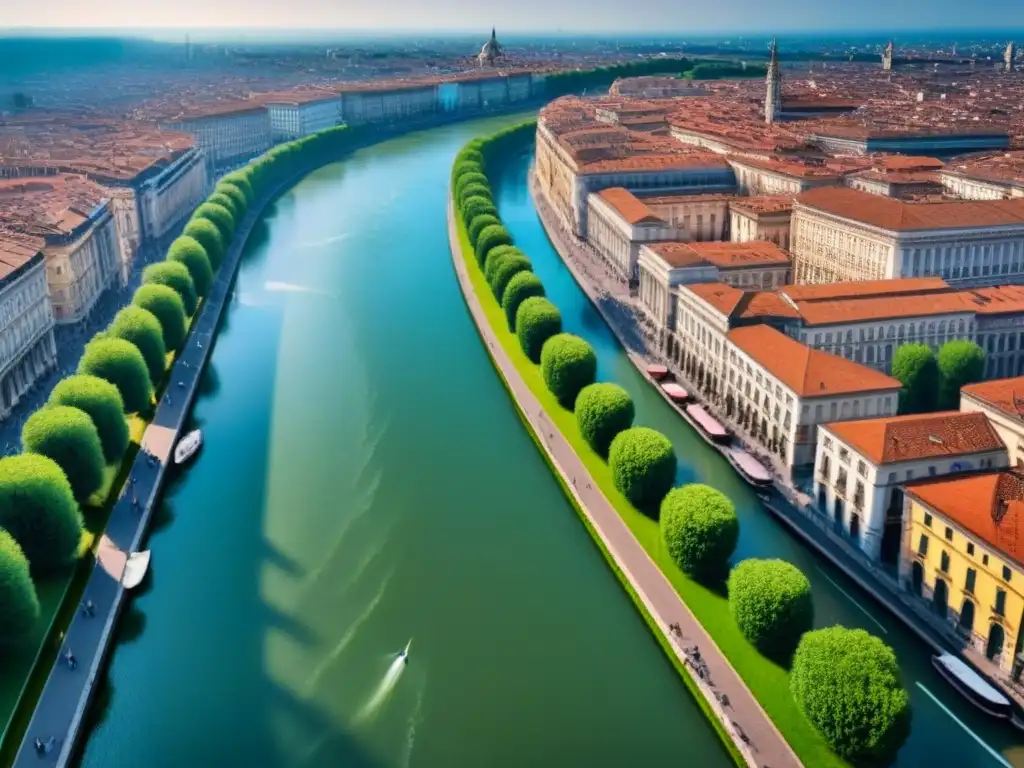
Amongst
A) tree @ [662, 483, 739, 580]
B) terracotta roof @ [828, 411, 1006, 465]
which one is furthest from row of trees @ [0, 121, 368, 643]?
terracotta roof @ [828, 411, 1006, 465]

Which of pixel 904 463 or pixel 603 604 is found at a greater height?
pixel 904 463

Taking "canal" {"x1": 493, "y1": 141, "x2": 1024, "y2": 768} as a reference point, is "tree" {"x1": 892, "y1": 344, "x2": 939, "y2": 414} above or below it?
Answer: above

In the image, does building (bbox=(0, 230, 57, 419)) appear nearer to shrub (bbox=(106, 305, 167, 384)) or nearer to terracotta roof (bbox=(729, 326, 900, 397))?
shrub (bbox=(106, 305, 167, 384))

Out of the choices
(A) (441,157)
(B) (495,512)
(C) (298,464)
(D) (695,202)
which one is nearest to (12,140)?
(A) (441,157)

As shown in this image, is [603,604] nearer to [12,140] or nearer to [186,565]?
[186,565]

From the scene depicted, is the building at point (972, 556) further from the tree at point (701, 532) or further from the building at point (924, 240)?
the building at point (924, 240)

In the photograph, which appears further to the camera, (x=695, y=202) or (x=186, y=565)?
(x=695, y=202)

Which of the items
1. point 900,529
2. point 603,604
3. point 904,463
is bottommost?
point 603,604
